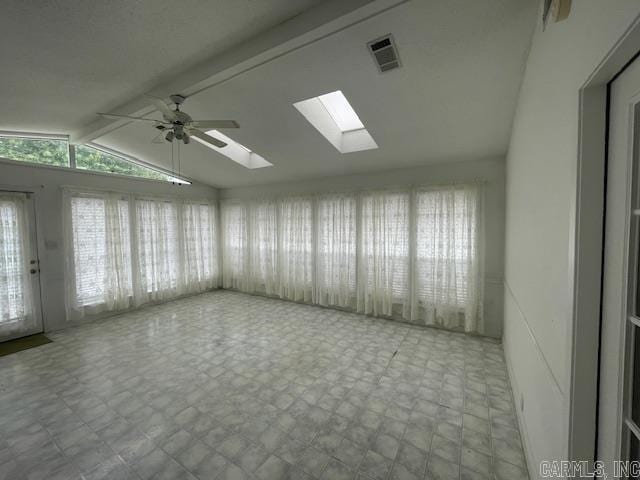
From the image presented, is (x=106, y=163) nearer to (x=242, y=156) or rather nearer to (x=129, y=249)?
(x=129, y=249)

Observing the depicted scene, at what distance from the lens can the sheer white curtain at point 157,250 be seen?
4648mm

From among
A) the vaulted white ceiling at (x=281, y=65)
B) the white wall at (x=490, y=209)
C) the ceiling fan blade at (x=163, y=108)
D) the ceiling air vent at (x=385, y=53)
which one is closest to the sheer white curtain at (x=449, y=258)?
the white wall at (x=490, y=209)

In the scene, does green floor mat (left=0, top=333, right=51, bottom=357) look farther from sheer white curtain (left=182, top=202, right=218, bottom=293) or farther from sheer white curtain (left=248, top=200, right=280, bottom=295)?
sheer white curtain (left=248, top=200, right=280, bottom=295)

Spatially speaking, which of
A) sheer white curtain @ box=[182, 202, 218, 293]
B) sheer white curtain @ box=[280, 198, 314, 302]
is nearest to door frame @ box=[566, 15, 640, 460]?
sheer white curtain @ box=[280, 198, 314, 302]

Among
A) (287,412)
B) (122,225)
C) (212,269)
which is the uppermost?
(122,225)

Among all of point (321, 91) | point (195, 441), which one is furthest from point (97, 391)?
point (321, 91)

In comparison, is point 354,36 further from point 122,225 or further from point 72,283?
point 72,283

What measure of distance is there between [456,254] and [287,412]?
9.47 ft

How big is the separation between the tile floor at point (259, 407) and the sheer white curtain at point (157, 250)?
1256 mm

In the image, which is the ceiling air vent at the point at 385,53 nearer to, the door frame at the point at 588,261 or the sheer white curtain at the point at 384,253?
the door frame at the point at 588,261

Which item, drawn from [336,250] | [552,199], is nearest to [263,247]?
[336,250]

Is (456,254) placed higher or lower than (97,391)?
higher

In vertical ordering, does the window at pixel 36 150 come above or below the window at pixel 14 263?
above

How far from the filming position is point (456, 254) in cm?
351
